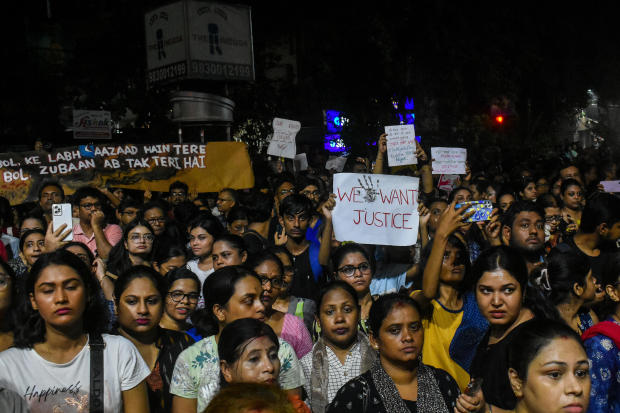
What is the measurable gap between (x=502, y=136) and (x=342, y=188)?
19761 mm

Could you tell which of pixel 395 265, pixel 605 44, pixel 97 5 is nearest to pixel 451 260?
pixel 395 265

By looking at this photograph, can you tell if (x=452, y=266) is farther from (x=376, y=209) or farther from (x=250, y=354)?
(x=250, y=354)

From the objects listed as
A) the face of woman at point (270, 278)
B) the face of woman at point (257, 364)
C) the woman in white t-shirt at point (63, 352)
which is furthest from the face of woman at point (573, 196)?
the woman in white t-shirt at point (63, 352)

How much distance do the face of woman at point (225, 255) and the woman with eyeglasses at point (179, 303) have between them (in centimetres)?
55

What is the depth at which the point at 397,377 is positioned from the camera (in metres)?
3.29

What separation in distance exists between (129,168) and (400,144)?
4.54m

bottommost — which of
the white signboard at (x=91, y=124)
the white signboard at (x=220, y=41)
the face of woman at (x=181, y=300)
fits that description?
the face of woman at (x=181, y=300)

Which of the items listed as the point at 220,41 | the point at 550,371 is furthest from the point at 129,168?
the point at 550,371

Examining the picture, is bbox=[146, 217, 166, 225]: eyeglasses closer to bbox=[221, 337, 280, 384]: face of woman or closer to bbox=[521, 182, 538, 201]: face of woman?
bbox=[221, 337, 280, 384]: face of woman

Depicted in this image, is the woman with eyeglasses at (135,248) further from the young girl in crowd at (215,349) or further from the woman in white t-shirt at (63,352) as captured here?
the woman in white t-shirt at (63,352)

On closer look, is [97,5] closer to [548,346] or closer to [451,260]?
[451,260]

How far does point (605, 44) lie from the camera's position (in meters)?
22.0

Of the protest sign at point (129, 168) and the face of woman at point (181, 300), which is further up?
the protest sign at point (129, 168)

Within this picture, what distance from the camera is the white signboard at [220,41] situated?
46.5ft
